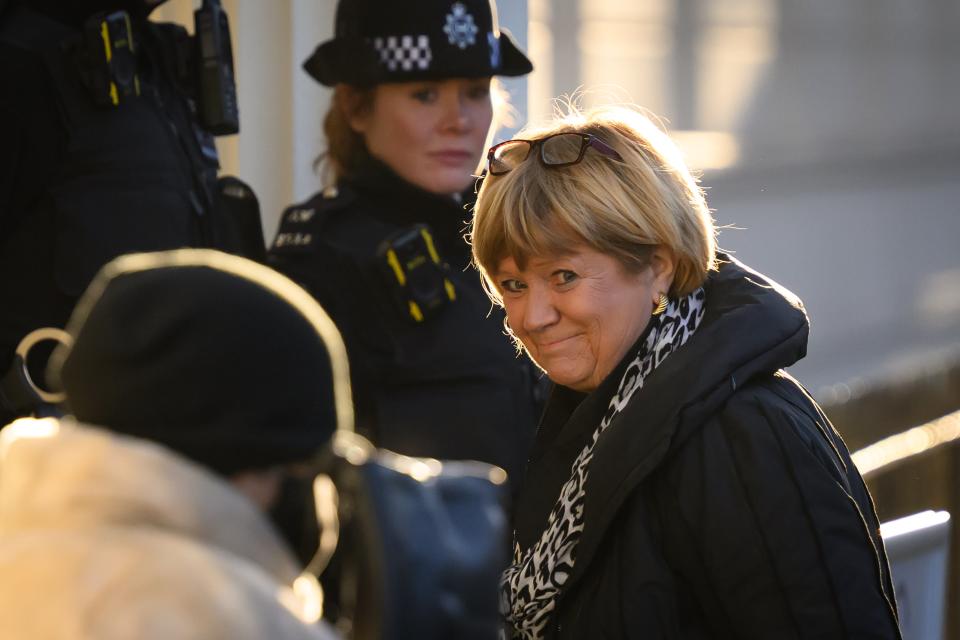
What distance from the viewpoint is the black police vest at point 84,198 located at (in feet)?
8.33

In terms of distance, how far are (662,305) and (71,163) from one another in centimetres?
107

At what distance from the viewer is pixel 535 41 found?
5.69 metres

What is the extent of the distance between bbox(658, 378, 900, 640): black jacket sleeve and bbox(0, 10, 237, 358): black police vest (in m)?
1.12

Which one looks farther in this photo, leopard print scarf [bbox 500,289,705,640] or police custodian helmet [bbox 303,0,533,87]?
police custodian helmet [bbox 303,0,533,87]

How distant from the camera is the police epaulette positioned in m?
3.09

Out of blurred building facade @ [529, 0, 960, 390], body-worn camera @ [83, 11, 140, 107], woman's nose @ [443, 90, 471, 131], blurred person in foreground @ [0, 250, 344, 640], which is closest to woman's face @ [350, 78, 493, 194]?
woman's nose @ [443, 90, 471, 131]

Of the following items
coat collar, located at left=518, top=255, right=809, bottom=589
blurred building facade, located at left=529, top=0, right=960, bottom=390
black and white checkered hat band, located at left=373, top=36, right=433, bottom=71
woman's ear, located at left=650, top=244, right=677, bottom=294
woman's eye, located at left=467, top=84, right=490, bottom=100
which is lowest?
blurred building facade, located at left=529, top=0, right=960, bottom=390

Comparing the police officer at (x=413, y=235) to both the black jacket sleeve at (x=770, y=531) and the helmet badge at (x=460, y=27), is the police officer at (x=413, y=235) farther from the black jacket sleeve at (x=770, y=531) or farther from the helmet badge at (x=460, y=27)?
the black jacket sleeve at (x=770, y=531)

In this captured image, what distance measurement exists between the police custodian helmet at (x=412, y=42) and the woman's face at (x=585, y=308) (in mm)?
1024

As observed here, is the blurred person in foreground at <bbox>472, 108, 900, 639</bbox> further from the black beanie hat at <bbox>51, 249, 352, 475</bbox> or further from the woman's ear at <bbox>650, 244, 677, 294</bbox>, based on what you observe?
the black beanie hat at <bbox>51, 249, 352, 475</bbox>

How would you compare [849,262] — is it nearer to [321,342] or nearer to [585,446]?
[585,446]

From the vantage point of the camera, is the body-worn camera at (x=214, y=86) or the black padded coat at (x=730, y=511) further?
the body-worn camera at (x=214, y=86)

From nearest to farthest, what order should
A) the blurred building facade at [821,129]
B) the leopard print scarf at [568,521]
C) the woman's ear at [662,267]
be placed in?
the leopard print scarf at [568,521]
the woman's ear at [662,267]
the blurred building facade at [821,129]

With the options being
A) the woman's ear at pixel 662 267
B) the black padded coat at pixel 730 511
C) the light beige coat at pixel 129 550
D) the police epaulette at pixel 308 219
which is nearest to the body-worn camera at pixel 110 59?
the police epaulette at pixel 308 219
